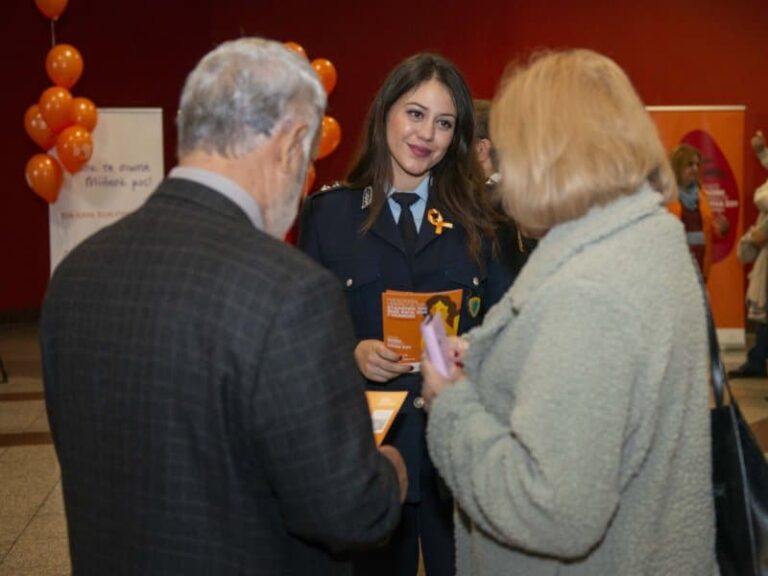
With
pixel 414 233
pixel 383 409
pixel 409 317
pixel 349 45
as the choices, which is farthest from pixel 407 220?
pixel 349 45

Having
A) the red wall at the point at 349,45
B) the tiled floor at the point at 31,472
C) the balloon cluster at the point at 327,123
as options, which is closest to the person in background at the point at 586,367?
the tiled floor at the point at 31,472

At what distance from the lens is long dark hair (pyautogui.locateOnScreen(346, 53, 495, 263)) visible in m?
2.59

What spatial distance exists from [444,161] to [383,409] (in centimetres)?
90

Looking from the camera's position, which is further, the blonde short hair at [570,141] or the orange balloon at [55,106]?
the orange balloon at [55,106]

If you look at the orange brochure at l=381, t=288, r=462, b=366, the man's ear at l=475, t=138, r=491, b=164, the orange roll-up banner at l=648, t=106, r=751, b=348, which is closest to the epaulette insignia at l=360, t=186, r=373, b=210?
the orange brochure at l=381, t=288, r=462, b=366

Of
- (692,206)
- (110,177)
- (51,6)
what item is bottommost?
(110,177)

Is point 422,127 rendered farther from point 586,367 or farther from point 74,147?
point 74,147

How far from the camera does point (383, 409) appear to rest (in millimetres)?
2021

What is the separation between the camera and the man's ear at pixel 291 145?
142 centimetres

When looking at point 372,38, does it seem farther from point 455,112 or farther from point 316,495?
point 316,495

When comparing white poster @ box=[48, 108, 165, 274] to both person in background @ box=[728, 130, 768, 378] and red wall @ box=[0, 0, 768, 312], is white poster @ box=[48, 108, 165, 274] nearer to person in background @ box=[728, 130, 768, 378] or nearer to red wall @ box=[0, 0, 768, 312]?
red wall @ box=[0, 0, 768, 312]

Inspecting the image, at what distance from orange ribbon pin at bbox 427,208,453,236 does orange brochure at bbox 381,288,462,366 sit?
21cm

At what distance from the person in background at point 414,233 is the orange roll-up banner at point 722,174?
6.51 m

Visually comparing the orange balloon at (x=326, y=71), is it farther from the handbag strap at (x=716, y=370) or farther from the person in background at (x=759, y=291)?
the handbag strap at (x=716, y=370)
